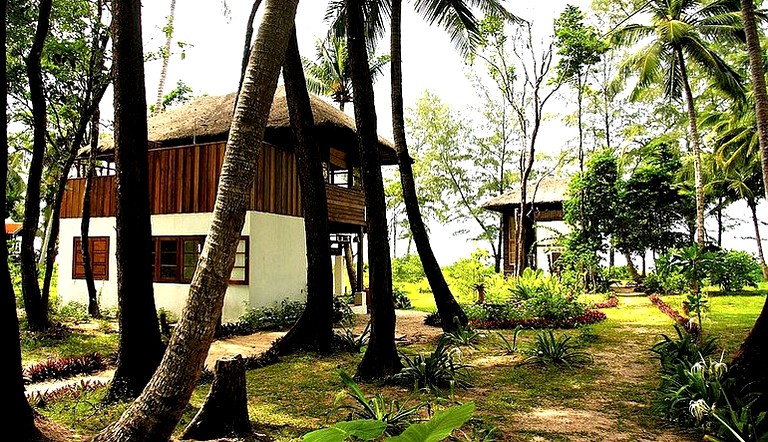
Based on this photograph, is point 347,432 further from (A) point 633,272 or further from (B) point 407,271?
(B) point 407,271

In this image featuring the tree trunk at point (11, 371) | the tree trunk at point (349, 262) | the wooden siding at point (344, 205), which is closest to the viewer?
the tree trunk at point (11, 371)

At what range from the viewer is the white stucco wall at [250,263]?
12.1m

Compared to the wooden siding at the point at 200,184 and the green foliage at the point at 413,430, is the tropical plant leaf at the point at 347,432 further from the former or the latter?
the wooden siding at the point at 200,184

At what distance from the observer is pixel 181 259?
1251 cm

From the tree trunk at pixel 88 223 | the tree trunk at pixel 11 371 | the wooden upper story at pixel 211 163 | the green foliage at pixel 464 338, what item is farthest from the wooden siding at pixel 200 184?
the tree trunk at pixel 11 371

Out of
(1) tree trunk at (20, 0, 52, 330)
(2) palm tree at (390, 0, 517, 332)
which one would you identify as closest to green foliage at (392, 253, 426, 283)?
(2) palm tree at (390, 0, 517, 332)

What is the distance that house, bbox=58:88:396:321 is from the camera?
12.2 meters

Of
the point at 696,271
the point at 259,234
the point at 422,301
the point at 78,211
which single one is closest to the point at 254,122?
the point at 696,271

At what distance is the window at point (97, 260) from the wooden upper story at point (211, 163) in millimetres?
693

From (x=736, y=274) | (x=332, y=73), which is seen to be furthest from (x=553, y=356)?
(x=332, y=73)

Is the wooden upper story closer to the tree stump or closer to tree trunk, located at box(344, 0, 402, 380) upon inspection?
tree trunk, located at box(344, 0, 402, 380)

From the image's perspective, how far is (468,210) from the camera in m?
30.3

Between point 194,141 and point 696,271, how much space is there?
1106 centimetres

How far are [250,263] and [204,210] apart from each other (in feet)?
5.38
